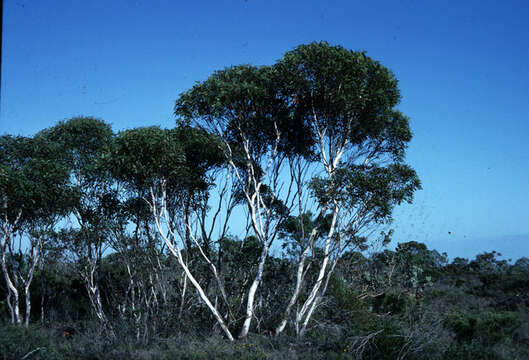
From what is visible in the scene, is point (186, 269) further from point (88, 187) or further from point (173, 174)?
point (88, 187)

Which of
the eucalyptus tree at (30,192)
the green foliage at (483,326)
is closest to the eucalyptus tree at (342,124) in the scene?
the green foliage at (483,326)

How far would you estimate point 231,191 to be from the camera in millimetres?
12992

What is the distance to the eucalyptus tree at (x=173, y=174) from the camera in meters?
10.5

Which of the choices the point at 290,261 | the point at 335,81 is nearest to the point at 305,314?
the point at 290,261

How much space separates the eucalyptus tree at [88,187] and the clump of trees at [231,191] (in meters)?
0.04

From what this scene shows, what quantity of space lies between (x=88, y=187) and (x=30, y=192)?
1.81 metres

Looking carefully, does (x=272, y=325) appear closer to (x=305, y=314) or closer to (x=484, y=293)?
(x=305, y=314)

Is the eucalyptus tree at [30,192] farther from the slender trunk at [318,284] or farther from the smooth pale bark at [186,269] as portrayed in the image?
the slender trunk at [318,284]

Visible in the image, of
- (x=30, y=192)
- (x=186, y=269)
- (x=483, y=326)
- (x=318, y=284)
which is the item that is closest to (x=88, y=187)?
(x=30, y=192)

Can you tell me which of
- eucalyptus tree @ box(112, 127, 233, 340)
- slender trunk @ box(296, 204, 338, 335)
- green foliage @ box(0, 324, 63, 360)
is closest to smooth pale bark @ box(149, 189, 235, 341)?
eucalyptus tree @ box(112, 127, 233, 340)

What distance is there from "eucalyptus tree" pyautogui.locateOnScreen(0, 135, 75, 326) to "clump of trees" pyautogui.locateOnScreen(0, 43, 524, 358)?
0.04m

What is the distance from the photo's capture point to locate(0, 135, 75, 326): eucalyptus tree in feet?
38.2

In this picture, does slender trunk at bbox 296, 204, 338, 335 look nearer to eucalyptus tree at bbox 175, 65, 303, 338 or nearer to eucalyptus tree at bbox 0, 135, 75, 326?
eucalyptus tree at bbox 175, 65, 303, 338

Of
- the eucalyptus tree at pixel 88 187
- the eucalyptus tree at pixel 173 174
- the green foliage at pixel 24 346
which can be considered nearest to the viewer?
the green foliage at pixel 24 346
